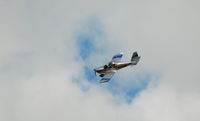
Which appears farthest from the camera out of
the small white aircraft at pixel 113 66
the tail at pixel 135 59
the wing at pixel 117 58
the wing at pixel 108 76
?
the wing at pixel 117 58

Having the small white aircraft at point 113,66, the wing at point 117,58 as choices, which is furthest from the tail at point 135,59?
the wing at point 117,58

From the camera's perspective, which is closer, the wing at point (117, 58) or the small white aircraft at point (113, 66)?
the small white aircraft at point (113, 66)

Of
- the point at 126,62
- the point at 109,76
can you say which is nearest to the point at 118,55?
the point at 126,62

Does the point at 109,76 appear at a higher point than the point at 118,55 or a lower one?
lower

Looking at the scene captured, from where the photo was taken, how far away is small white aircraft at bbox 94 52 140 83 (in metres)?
183

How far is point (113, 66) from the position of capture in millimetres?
190125

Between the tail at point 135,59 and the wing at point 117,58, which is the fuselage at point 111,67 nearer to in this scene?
the tail at point 135,59

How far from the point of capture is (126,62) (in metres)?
194

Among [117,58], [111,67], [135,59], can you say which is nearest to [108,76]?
[111,67]

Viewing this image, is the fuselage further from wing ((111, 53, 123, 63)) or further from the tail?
wing ((111, 53, 123, 63))

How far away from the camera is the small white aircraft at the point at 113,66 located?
182913 millimetres

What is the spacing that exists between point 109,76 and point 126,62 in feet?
46.6

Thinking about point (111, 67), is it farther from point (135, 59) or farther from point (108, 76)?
point (135, 59)

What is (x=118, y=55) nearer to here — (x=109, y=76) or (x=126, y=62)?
(x=126, y=62)
